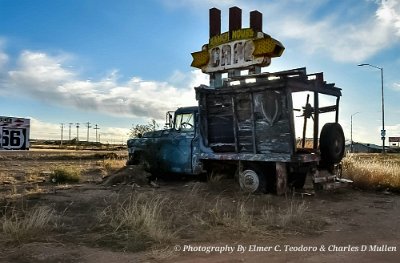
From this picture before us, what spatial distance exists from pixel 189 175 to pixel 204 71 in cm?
533

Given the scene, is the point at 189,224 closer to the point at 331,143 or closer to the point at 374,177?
the point at 331,143

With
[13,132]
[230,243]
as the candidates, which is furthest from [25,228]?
[230,243]

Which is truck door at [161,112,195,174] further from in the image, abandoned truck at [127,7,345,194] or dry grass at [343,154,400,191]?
dry grass at [343,154,400,191]

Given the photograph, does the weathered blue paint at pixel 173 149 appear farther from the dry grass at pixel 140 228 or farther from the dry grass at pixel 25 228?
the dry grass at pixel 25 228

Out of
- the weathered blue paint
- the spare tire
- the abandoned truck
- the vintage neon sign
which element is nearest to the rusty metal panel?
the abandoned truck

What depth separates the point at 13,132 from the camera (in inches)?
176

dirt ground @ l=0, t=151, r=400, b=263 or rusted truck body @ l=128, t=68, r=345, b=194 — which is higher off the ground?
rusted truck body @ l=128, t=68, r=345, b=194

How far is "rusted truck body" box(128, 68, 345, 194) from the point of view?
404 inches

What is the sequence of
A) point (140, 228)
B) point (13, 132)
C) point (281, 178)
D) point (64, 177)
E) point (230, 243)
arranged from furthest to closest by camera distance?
1. point (64, 177)
2. point (281, 178)
3. point (140, 228)
4. point (230, 243)
5. point (13, 132)

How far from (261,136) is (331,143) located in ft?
5.97

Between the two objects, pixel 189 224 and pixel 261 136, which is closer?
pixel 189 224

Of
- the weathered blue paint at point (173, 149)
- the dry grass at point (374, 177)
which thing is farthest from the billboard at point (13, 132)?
the dry grass at point (374, 177)

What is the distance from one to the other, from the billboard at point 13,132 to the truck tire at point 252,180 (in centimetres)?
700

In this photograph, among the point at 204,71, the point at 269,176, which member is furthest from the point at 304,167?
the point at 204,71
